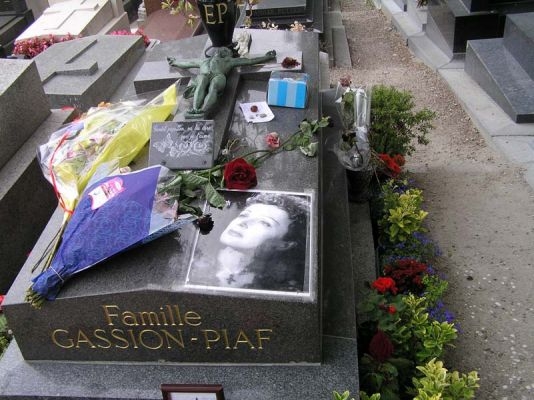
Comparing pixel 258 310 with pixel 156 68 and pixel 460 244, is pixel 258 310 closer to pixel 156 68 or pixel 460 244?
pixel 460 244

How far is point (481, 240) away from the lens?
477cm

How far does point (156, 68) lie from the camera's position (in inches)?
204

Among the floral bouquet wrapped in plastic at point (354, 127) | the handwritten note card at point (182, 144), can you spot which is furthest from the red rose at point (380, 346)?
the floral bouquet wrapped in plastic at point (354, 127)

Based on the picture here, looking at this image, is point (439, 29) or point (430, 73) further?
point (439, 29)

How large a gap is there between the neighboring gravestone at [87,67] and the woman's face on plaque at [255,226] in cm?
343

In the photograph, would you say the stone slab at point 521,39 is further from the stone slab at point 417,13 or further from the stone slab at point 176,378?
the stone slab at point 176,378

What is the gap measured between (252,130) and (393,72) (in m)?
5.24

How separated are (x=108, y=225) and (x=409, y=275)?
212cm

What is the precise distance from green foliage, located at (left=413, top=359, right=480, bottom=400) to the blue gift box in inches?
93.5

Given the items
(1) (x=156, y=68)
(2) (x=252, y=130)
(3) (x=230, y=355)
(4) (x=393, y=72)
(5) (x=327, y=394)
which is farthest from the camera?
(4) (x=393, y=72)

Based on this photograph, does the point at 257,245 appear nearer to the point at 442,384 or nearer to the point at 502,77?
the point at 442,384

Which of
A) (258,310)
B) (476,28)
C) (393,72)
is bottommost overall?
(393,72)

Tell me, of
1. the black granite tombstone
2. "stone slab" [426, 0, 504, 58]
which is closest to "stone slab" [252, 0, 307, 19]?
"stone slab" [426, 0, 504, 58]

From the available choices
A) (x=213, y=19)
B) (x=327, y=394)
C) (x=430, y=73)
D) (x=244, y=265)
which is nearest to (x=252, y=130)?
(x=213, y=19)
